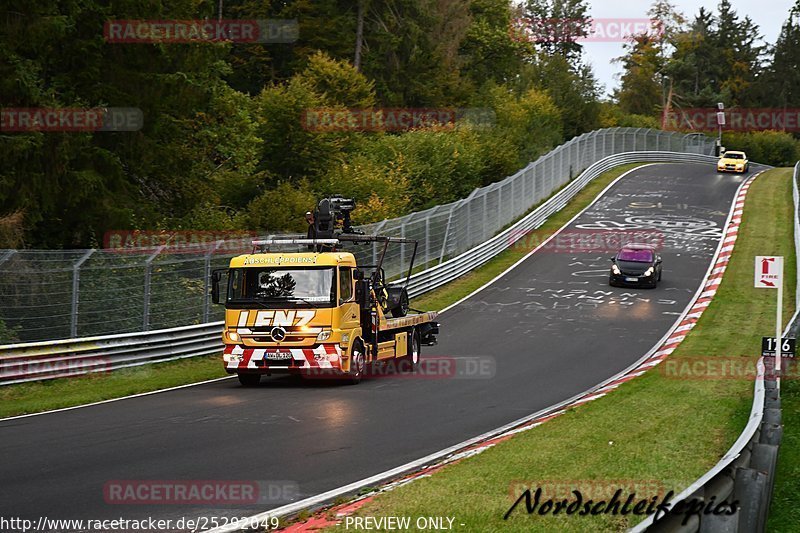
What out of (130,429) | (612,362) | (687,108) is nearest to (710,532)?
(130,429)

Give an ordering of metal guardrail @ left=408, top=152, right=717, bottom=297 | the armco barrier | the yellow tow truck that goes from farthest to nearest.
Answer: metal guardrail @ left=408, top=152, right=717, bottom=297, the armco barrier, the yellow tow truck

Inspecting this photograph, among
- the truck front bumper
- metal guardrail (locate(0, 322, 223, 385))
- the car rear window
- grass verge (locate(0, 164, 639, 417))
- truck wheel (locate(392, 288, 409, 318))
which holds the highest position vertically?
the car rear window

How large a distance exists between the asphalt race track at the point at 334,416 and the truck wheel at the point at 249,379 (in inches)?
7.6

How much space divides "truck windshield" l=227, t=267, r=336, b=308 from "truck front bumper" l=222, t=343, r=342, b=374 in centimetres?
86

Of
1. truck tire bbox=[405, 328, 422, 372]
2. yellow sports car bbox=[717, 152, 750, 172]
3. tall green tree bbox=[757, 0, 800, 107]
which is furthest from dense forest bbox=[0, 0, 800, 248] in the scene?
tall green tree bbox=[757, 0, 800, 107]

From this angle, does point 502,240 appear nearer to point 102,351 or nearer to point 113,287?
point 113,287

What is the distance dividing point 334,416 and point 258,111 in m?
32.9

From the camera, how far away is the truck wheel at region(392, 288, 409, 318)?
2252 cm

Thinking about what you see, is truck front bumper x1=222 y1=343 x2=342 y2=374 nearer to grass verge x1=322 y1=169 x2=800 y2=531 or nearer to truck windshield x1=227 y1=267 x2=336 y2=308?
truck windshield x1=227 y1=267 x2=336 y2=308

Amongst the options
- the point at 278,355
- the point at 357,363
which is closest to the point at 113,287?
the point at 278,355

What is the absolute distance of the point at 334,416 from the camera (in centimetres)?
1545

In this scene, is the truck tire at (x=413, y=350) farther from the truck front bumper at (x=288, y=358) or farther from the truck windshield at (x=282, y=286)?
the truck windshield at (x=282, y=286)

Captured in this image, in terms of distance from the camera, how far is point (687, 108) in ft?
422

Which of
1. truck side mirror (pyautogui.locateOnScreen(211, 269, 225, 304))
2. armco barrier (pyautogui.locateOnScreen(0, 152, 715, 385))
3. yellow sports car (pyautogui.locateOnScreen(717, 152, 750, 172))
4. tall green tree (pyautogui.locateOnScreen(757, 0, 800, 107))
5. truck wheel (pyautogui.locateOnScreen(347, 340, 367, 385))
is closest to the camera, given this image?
truck side mirror (pyautogui.locateOnScreen(211, 269, 225, 304))
